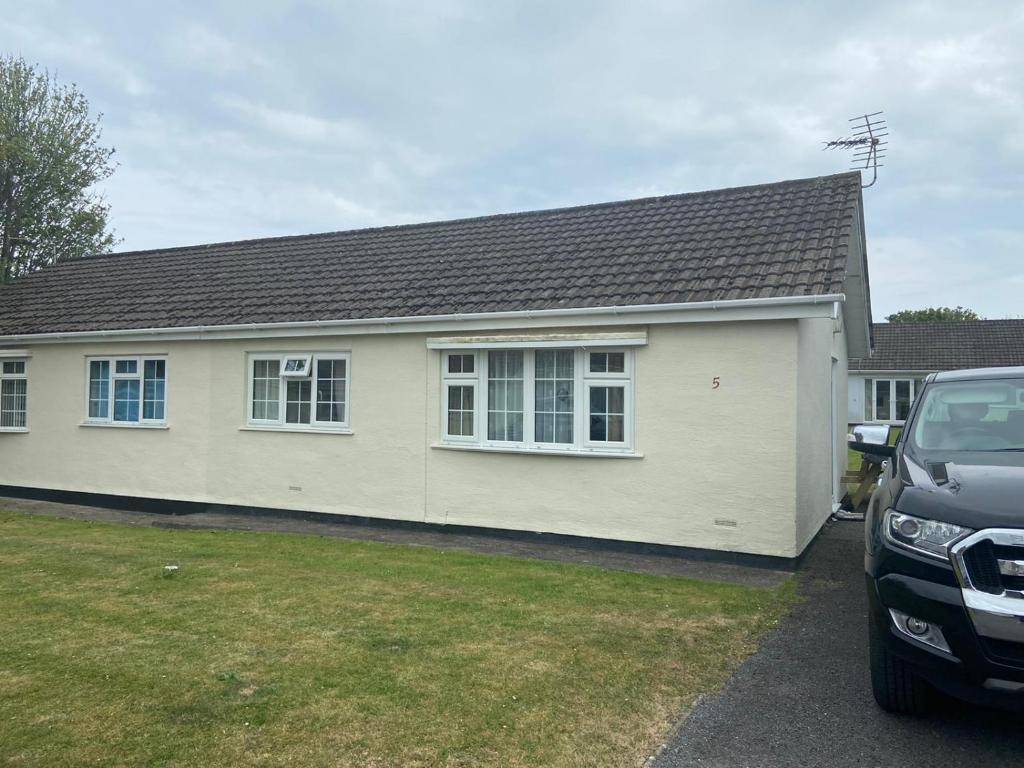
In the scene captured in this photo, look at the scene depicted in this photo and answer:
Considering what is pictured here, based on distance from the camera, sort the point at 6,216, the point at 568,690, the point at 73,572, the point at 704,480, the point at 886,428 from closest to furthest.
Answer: the point at 568,690
the point at 886,428
the point at 73,572
the point at 704,480
the point at 6,216

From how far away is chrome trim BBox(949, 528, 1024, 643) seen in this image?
3.36m

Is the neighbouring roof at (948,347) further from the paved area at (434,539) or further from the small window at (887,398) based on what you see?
the paved area at (434,539)

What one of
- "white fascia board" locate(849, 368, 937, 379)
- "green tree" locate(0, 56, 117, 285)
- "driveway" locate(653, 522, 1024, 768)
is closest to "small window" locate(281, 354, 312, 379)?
"driveway" locate(653, 522, 1024, 768)

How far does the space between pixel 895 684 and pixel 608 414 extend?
5.24m

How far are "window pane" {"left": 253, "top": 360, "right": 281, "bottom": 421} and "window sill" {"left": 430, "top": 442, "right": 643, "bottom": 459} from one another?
3.00 metres

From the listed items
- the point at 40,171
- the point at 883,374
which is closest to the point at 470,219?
the point at 40,171

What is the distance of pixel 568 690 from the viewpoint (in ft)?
15.0

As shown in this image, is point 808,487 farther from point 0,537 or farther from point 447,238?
point 0,537

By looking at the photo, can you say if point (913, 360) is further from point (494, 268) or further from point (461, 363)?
point (461, 363)

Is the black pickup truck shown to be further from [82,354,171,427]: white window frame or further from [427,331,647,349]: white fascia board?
[82,354,171,427]: white window frame

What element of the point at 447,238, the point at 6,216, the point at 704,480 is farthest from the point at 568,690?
the point at 6,216

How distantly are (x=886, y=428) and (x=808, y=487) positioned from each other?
343 centimetres

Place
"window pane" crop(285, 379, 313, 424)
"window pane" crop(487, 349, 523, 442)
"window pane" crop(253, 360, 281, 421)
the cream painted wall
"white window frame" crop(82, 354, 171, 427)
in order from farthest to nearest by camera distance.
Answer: "white window frame" crop(82, 354, 171, 427) < "window pane" crop(253, 360, 281, 421) < "window pane" crop(285, 379, 313, 424) < "window pane" crop(487, 349, 523, 442) < the cream painted wall

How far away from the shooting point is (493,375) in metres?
9.91
